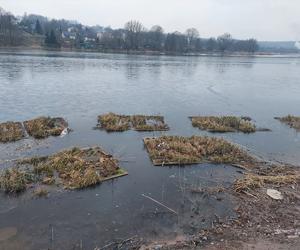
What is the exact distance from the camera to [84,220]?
391 inches

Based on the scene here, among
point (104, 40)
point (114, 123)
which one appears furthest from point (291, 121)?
point (104, 40)

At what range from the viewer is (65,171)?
42.1ft

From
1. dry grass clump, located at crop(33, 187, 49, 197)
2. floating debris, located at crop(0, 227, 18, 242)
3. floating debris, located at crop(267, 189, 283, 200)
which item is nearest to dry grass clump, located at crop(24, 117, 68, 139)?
dry grass clump, located at crop(33, 187, 49, 197)

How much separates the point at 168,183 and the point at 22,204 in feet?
17.1

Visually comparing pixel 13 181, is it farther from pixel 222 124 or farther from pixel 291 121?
pixel 291 121

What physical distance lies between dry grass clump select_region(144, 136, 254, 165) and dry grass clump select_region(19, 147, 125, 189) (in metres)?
2.25

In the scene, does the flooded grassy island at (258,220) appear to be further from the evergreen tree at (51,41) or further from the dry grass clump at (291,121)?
the evergreen tree at (51,41)

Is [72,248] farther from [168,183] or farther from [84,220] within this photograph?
[168,183]

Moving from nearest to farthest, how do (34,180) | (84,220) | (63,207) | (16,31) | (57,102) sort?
(84,220) < (63,207) < (34,180) < (57,102) < (16,31)

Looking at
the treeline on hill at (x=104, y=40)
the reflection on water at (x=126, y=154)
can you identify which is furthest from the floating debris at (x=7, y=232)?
the treeline on hill at (x=104, y=40)

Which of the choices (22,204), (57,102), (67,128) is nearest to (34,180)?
(22,204)

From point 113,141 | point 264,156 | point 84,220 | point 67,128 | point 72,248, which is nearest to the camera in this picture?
point 72,248

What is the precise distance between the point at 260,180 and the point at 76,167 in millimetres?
7156

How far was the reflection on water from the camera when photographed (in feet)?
31.4
